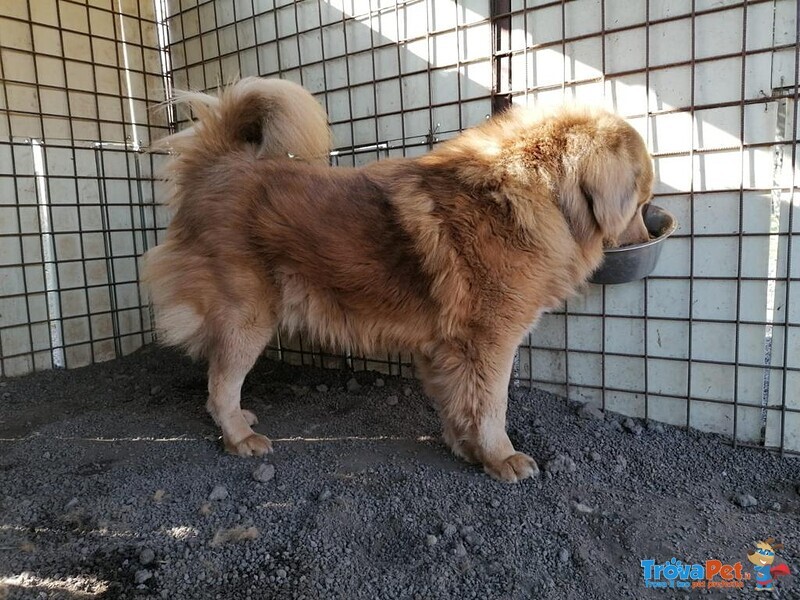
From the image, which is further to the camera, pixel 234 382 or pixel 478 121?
pixel 478 121

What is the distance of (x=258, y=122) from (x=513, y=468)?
90.2 inches

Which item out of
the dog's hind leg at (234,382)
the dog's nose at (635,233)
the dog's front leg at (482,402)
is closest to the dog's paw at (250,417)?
the dog's hind leg at (234,382)

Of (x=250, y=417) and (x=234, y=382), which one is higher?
(x=234, y=382)

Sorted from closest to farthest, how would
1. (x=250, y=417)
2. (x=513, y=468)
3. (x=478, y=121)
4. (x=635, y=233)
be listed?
(x=513, y=468), (x=635, y=233), (x=250, y=417), (x=478, y=121)

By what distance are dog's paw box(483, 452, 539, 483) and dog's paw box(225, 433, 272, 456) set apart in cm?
120

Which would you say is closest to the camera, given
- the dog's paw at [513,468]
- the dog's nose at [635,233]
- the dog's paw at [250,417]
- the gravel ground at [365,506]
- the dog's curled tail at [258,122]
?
the gravel ground at [365,506]

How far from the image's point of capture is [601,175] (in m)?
2.43

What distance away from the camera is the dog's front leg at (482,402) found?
260 cm

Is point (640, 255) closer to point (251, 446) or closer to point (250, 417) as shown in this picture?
point (251, 446)

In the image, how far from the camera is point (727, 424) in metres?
2.88

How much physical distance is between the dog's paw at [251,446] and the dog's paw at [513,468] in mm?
1197

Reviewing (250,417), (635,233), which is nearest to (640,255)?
(635,233)

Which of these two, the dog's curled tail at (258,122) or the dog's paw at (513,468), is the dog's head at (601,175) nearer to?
the dog's paw at (513,468)

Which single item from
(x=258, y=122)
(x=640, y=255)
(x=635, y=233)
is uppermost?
(x=258, y=122)
